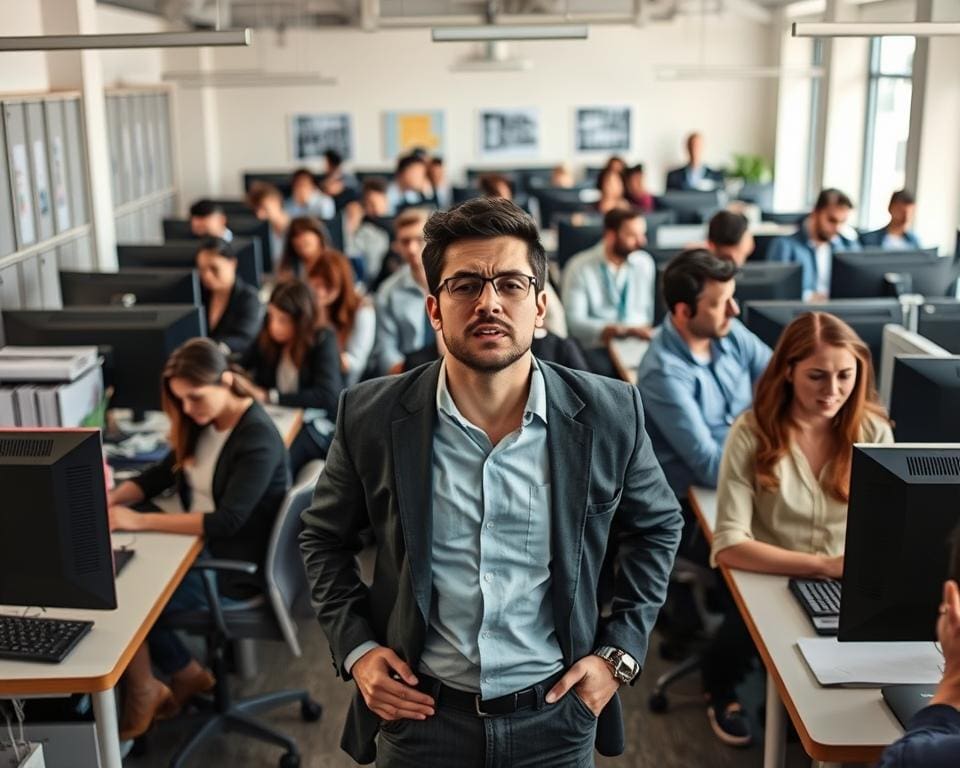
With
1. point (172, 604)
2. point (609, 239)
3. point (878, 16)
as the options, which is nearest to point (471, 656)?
point (172, 604)

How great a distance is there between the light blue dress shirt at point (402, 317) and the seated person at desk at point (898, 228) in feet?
9.74

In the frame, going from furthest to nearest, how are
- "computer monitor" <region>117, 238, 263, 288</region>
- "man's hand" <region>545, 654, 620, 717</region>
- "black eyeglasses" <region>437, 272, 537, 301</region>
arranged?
"computer monitor" <region>117, 238, 263, 288</region> → "man's hand" <region>545, 654, 620, 717</region> → "black eyeglasses" <region>437, 272, 537, 301</region>

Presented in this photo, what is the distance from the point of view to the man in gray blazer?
1982 millimetres

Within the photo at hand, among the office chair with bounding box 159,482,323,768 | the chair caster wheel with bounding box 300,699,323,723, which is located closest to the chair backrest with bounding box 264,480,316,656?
the office chair with bounding box 159,482,323,768

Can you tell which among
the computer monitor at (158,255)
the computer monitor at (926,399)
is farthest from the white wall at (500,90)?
the computer monitor at (926,399)

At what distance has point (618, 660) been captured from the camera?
6.86ft

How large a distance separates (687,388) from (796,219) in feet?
18.0

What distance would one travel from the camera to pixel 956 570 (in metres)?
1.85

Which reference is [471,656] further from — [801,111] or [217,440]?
[801,111]

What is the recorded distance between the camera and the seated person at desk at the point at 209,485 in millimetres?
3408

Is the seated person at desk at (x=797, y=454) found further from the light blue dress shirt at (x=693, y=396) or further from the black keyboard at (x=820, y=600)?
the light blue dress shirt at (x=693, y=396)

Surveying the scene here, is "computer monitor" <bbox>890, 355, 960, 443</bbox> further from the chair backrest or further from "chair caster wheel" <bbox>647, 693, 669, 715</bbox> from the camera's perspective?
the chair backrest

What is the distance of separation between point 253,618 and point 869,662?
1.83m

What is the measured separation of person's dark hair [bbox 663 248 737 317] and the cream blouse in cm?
88
